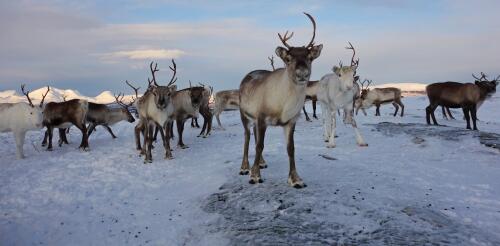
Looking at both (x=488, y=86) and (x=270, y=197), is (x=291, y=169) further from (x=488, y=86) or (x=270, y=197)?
(x=488, y=86)

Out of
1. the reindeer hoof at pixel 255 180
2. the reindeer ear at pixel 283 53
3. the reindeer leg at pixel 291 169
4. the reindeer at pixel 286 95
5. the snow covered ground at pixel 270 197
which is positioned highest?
the reindeer ear at pixel 283 53

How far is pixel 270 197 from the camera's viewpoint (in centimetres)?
601

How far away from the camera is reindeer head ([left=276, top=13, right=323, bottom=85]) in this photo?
593 cm

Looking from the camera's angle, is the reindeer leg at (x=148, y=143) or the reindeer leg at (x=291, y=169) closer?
the reindeer leg at (x=291, y=169)

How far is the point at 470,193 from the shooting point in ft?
20.4

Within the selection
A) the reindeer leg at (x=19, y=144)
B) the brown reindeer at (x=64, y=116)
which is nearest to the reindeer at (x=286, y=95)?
the reindeer leg at (x=19, y=144)

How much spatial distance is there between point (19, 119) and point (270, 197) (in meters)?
9.18

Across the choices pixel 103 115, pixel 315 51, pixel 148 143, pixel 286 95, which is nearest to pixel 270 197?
pixel 286 95

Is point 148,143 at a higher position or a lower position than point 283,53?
lower

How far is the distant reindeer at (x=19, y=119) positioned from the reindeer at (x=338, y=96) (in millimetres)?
8511

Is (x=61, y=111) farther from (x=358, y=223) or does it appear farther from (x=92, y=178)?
(x=358, y=223)

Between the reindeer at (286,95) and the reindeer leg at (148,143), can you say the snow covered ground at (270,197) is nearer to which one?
the reindeer leg at (148,143)

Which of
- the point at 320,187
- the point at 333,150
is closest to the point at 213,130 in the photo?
the point at 333,150

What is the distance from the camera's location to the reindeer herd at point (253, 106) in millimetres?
6516
